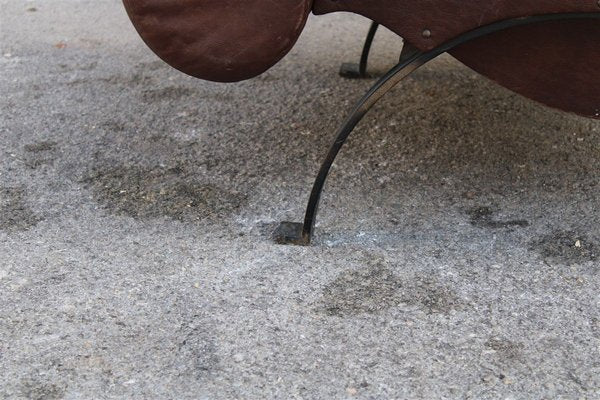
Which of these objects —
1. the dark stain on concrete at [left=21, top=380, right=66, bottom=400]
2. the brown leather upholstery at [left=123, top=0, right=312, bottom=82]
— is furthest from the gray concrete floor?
the brown leather upholstery at [left=123, top=0, right=312, bottom=82]

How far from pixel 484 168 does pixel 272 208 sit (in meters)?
0.65

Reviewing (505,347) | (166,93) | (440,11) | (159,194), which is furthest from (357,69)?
(505,347)

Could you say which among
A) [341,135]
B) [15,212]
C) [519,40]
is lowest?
[15,212]

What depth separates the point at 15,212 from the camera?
2564 millimetres

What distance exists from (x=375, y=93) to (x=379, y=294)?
1.56 feet

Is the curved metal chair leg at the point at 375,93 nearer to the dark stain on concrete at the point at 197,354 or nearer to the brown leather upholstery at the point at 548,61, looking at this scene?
the brown leather upholstery at the point at 548,61

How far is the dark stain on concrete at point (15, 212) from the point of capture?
8.16ft

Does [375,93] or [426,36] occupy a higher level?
[426,36]

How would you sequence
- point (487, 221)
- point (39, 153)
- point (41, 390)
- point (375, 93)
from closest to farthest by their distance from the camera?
point (41, 390) → point (375, 93) → point (487, 221) → point (39, 153)

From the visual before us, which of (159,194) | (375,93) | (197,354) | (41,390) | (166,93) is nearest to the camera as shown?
(41,390)

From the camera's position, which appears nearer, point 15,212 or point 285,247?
point 285,247

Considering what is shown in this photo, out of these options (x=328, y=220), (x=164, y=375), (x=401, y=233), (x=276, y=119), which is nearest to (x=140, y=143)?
(x=276, y=119)

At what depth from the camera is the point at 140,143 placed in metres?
2.95

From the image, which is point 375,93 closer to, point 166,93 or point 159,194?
point 159,194
